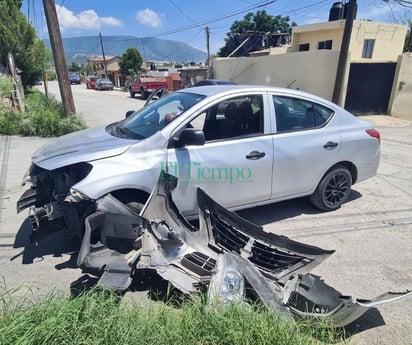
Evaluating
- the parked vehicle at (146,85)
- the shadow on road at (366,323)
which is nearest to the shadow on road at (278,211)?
the shadow on road at (366,323)

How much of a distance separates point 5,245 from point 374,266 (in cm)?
417

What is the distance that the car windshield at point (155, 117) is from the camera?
3383 millimetres

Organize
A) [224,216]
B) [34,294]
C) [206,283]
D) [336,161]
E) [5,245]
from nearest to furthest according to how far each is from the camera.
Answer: [206,283]
[34,294]
[224,216]
[5,245]
[336,161]

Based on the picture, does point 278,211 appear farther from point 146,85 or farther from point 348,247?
point 146,85

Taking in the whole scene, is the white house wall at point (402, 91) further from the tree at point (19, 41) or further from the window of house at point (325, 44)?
the tree at point (19, 41)

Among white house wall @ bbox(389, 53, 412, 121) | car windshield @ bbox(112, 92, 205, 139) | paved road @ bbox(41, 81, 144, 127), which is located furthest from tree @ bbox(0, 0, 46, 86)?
white house wall @ bbox(389, 53, 412, 121)

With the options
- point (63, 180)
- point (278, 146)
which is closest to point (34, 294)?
point (63, 180)

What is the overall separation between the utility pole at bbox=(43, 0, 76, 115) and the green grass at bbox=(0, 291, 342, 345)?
8.85 meters

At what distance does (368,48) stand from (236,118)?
20383mm

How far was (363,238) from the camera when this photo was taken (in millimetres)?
3775

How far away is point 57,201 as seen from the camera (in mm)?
2865

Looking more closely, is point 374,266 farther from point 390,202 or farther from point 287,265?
point 390,202

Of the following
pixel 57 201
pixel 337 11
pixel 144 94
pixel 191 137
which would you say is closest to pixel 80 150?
pixel 57 201

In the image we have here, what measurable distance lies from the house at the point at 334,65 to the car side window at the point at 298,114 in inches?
440
